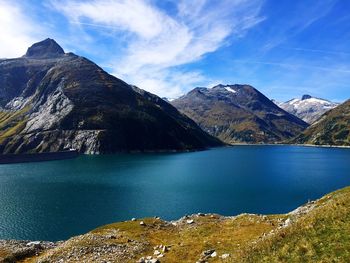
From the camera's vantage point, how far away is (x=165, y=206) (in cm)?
12069

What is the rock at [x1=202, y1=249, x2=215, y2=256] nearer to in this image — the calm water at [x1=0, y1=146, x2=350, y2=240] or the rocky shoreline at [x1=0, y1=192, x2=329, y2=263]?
the rocky shoreline at [x1=0, y1=192, x2=329, y2=263]

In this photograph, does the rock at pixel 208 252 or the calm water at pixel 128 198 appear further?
the calm water at pixel 128 198

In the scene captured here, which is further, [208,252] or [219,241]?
[219,241]

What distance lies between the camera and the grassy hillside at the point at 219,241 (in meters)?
26.8

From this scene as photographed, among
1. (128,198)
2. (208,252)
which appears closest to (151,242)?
(208,252)

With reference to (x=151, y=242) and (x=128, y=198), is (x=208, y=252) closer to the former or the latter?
(x=151, y=242)

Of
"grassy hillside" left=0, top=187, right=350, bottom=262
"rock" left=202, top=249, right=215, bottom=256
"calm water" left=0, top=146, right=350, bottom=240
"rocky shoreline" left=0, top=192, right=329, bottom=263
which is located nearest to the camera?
"grassy hillside" left=0, top=187, right=350, bottom=262

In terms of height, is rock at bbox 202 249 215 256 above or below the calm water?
above

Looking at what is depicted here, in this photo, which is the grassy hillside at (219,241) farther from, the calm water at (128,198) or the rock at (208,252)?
the calm water at (128,198)

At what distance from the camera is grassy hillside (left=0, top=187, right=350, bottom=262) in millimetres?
26797

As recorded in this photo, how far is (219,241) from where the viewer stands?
49438 mm

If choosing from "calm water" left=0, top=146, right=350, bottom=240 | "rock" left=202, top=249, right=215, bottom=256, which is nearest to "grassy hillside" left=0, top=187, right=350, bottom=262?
Answer: "rock" left=202, top=249, right=215, bottom=256

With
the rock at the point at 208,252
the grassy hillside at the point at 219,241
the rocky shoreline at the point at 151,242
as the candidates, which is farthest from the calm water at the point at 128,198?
the rock at the point at 208,252

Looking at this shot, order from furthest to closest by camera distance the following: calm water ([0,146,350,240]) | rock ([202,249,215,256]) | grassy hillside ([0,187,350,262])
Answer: calm water ([0,146,350,240]), rock ([202,249,215,256]), grassy hillside ([0,187,350,262])
